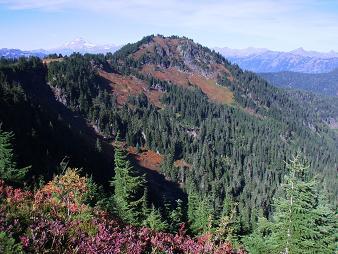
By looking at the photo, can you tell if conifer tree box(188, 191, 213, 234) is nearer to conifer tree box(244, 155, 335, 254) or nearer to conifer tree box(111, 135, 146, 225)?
conifer tree box(111, 135, 146, 225)

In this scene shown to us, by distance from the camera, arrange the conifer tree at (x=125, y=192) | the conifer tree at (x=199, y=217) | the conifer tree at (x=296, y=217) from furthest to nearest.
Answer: the conifer tree at (x=199, y=217) → the conifer tree at (x=125, y=192) → the conifer tree at (x=296, y=217)

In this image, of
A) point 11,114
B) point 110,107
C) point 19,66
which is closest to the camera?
point 11,114

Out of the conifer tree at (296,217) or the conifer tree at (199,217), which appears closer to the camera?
the conifer tree at (296,217)

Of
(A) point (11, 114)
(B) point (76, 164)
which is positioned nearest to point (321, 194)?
(B) point (76, 164)

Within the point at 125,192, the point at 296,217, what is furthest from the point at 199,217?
the point at 296,217

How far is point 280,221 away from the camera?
788 inches

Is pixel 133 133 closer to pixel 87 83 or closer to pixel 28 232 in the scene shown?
pixel 87 83

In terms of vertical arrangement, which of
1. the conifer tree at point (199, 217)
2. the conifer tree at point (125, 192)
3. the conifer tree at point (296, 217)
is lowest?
the conifer tree at point (199, 217)

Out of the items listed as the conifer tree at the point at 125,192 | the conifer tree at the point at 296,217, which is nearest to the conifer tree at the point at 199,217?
the conifer tree at the point at 125,192

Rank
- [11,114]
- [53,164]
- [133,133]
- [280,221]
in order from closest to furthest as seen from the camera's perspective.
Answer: [280,221]
[53,164]
[11,114]
[133,133]

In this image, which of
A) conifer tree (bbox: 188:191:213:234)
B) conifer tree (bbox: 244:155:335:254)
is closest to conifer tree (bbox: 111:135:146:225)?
conifer tree (bbox: 188:191:213:234)

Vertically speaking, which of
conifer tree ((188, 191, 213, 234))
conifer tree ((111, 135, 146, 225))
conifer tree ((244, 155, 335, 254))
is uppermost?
conifer tree ((244, 155, 335, 254))

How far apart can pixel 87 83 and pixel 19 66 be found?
1481 inches

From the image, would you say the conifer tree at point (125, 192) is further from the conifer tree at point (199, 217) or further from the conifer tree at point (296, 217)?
the conifer tree at point (296, 217)
